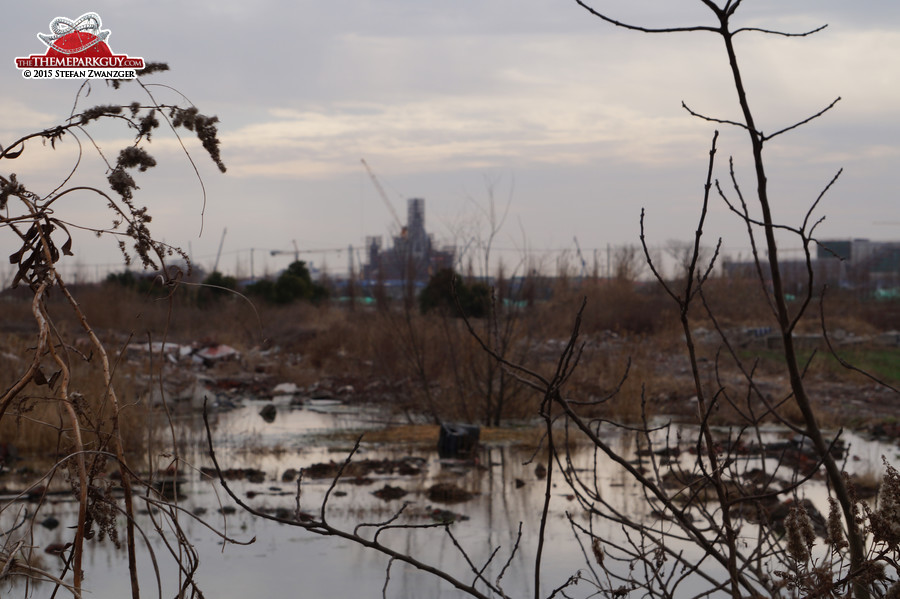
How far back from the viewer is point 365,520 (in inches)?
256

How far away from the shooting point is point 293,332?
25.0m

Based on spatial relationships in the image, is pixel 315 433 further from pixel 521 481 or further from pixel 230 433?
pixel 521 481

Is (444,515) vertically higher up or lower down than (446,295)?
lower down

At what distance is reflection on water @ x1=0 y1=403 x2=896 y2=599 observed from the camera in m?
5.23

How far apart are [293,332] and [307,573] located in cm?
1989

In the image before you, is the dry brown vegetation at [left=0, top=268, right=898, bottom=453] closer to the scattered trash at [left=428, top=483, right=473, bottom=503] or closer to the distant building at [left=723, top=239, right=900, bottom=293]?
the scattered trash at [left=428, top=483, right=473, bottom=503]

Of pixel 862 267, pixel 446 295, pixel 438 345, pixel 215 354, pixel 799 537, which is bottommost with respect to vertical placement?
pixel 215 354

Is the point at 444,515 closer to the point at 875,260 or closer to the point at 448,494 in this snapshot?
the point at 448,494

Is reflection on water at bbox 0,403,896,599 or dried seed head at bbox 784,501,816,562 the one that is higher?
dried seed head at bbox 784,501,816,562

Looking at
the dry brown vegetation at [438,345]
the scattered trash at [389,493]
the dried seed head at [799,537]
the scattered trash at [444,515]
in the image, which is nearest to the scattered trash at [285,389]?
the dry brown vegetation at [438,345]

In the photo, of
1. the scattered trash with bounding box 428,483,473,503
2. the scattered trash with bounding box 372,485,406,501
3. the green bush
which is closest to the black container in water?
the scattered trash with bounding box 428,483,473,503

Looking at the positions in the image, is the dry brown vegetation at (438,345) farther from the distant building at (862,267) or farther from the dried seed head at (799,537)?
the distant building at (862,267)

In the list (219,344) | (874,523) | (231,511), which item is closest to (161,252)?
(874,523)

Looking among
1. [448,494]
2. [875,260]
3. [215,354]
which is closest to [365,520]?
[448,494]
